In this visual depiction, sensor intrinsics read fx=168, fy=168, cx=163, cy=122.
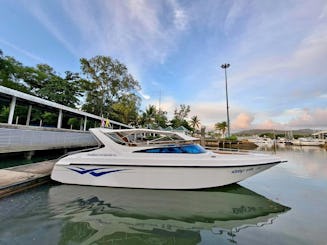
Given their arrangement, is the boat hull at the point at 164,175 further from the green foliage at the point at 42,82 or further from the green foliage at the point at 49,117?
the green foliage at the point at 42,82

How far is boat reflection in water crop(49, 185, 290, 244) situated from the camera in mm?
2890

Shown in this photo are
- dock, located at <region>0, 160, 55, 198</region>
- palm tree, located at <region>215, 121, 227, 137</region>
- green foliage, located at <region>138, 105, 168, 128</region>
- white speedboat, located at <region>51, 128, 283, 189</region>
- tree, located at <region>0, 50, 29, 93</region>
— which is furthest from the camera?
palm tree, located at <region>215, 121, 227, 137</region>

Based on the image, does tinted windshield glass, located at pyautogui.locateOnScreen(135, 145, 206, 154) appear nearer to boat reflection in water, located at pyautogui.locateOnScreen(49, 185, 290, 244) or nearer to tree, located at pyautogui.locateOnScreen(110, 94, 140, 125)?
boat reflection in water, located at pyautogui.locateOnScreen(49, 185, 290, 244)

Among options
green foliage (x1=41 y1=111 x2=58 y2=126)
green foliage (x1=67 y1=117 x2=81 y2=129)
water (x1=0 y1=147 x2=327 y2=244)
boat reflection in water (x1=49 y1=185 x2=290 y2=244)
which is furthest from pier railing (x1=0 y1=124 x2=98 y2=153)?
green foliage (x1=41 y1=111 x2=58 y2=126)

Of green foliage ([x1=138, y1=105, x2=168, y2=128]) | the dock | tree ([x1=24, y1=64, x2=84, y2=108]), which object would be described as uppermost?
tree ([x1=24, y1=64, x2=84, y2=108])

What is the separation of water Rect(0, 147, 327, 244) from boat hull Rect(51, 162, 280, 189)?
215mm

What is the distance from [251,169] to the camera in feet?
16.8

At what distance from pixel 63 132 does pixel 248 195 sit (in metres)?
11.2

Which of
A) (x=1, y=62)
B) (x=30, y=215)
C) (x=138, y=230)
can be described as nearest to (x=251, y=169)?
(x=138, y=230)

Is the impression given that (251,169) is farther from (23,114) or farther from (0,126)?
(23,114)

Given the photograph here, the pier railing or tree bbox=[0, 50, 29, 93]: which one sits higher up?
tree bbox=[0, 50, 29, 93]

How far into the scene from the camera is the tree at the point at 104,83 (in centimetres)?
2544

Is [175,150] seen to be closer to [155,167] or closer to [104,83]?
[155,167]

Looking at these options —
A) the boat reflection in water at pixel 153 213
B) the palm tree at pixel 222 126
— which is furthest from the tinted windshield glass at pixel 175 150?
the palm tree at pixel 222 126
